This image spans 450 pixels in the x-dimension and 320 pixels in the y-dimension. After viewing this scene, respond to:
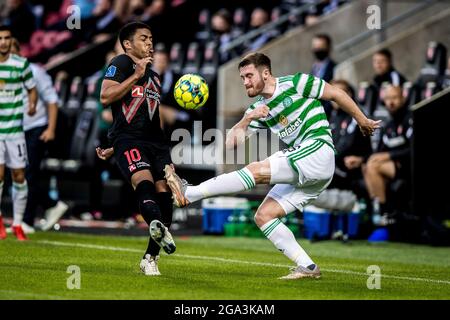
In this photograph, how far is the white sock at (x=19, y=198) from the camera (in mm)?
14383

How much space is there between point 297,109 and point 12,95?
5227 mm

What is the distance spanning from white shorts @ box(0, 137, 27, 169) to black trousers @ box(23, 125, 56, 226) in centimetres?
152

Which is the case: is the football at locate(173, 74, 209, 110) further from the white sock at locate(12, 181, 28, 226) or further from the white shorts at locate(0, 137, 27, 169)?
the white sock at locate(12, 181, 28, 226)

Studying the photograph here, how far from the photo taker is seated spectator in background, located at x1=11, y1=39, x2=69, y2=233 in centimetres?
1529

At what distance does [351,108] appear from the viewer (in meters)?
9.78

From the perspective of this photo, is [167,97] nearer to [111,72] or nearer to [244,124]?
[111,72]

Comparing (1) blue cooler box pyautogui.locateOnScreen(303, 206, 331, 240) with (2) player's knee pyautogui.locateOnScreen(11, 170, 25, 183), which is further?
(1) blue cooler box pyautogui.locateOnScreen(303, 206, 331, 240)

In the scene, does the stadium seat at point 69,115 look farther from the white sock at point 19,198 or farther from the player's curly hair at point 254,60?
the player's curly hair at point 254,60

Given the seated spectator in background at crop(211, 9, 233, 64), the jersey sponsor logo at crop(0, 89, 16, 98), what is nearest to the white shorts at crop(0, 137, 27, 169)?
the jersey sponsor logo at crop(0, 89, 16, 98)

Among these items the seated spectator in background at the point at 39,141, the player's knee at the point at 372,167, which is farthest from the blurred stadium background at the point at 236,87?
the seated spectator in background at the point at 39,141

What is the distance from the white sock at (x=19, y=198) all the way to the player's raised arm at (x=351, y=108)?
5.85 meters

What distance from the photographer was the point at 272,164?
9922 mm

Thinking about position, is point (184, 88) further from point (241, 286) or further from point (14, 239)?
point (14, 239)

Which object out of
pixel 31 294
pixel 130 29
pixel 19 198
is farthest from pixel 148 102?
pixel 19 198
